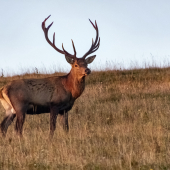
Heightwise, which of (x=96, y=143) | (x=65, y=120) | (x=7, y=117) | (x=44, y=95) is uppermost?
(x=44, y=95)

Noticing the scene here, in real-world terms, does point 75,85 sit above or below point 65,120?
above

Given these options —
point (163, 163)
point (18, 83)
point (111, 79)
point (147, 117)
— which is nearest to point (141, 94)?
point (111, 79)

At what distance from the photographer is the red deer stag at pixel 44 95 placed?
5906 millimetres

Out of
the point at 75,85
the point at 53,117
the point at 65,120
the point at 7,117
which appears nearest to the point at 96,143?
the point at 53,117

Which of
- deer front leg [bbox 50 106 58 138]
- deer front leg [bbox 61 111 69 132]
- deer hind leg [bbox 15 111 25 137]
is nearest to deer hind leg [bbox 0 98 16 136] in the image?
deer hind leg [bbox 15 111 25 137]

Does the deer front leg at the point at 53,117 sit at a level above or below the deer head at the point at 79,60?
below

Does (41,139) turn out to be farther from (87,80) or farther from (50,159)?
(87,80)

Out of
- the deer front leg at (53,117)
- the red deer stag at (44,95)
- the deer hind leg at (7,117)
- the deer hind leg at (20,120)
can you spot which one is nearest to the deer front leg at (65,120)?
the red deer stag at (44,95)

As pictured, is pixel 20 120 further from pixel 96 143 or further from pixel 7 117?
pixel 96 143

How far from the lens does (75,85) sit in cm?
625

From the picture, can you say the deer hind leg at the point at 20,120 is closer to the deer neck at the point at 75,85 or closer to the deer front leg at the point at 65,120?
the deer front leg at the point at 65,120

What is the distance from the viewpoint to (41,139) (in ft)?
17.3

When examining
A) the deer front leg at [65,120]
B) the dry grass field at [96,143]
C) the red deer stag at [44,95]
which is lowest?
the dry grass field at [96,143]

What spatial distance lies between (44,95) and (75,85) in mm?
679
